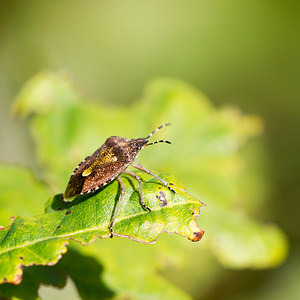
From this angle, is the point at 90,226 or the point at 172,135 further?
the point at 172,135

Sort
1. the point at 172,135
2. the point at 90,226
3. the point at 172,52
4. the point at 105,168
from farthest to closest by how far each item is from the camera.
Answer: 1. the point at 172,52
2. the point at 172,135
3. the point at 105,168
4. the point at 90,226

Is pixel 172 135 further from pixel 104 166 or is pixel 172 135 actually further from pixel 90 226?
pixel 90 226

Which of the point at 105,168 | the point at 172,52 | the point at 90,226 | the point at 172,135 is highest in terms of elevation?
the point at 172,52

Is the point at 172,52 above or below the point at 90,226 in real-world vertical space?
above

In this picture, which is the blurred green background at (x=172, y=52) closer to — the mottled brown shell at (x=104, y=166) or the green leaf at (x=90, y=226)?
the mottled brown shell at (x=104, y=166)

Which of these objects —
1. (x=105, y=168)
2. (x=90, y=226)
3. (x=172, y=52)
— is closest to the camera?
(x=90, y=226)

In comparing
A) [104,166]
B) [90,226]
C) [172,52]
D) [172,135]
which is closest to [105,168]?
[104,166]

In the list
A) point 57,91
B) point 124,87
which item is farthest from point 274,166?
point 57,91

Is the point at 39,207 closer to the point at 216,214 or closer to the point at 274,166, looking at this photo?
the point at 216,214
